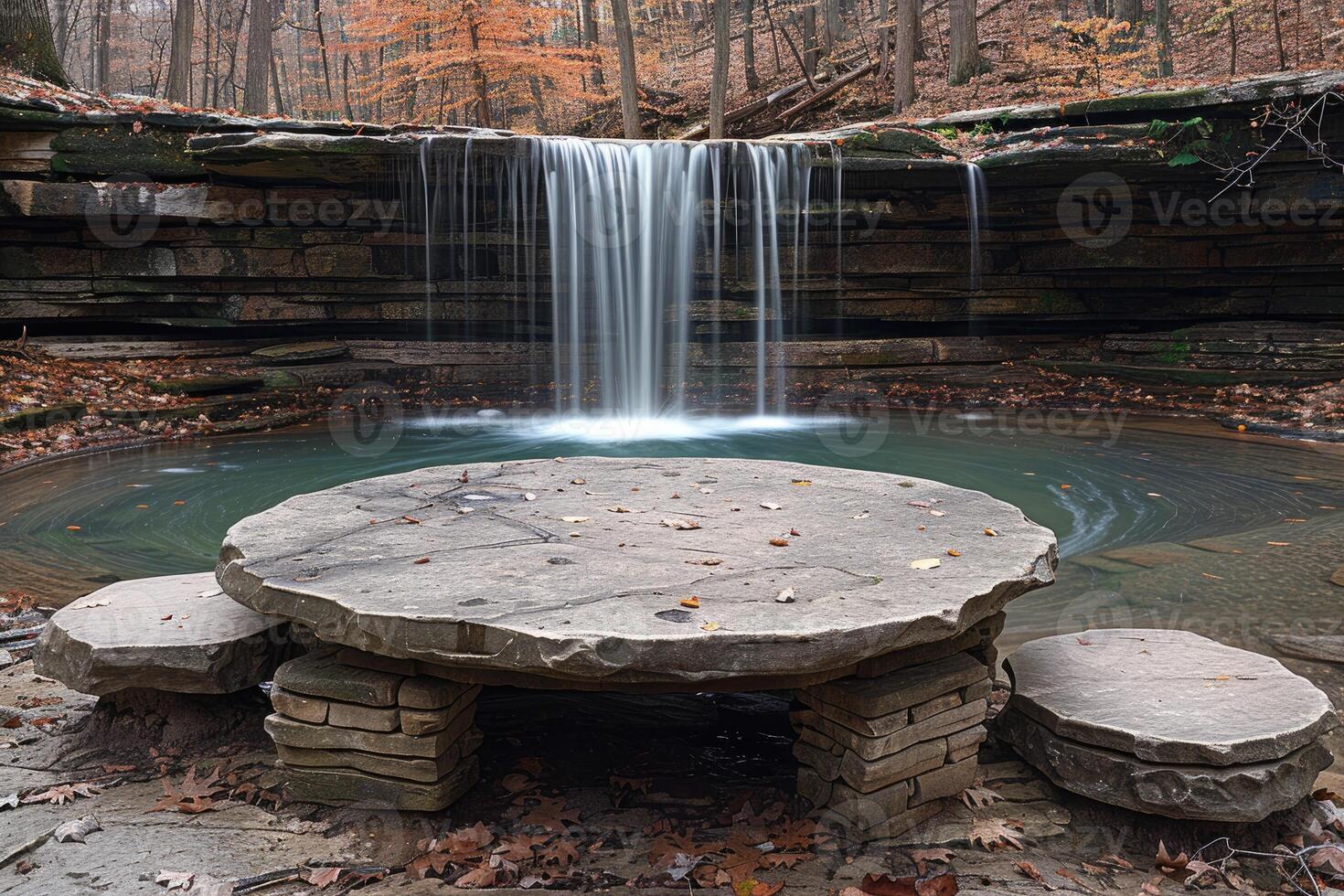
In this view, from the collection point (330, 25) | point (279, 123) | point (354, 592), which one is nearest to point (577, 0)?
point (330, 25)

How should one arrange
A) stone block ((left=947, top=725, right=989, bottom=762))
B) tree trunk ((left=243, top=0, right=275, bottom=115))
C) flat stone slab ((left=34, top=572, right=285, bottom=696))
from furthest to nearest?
tree trunk ((left=243, top=0, right=275, bottom=115))
flat stone slab ((left=34, top=572, right=285, bottom=696))
stone block ((left=947, top=725, right=989, bottom=762))

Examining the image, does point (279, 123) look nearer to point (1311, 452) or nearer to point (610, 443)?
point (610, 443)

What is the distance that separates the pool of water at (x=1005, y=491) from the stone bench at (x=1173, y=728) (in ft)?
4.94

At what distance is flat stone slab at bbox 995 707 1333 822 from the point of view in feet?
9.27

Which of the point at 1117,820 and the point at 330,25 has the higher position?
the point at 330,25

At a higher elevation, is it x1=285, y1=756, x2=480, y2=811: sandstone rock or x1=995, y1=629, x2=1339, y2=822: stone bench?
x1=995, y1=629, x2=1339, y2=822: stone bench

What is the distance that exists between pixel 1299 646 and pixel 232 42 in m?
28.7

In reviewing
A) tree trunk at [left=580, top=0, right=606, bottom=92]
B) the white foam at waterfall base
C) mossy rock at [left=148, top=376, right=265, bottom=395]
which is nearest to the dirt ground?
mossy rock at [left=148, top=376, right=265, bottom=395]

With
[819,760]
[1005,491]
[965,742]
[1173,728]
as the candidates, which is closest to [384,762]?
[819,760]

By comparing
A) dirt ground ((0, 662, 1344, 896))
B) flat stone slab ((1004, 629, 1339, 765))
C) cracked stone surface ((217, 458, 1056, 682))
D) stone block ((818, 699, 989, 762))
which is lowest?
dirt ground ((0, 662, 1344, 896))

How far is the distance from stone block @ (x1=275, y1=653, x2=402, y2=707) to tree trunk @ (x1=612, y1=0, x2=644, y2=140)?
15.7 m

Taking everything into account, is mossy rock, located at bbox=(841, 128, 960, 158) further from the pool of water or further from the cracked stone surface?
the cracked stone surface

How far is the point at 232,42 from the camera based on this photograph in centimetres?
2600

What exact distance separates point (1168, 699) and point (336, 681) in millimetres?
2700
